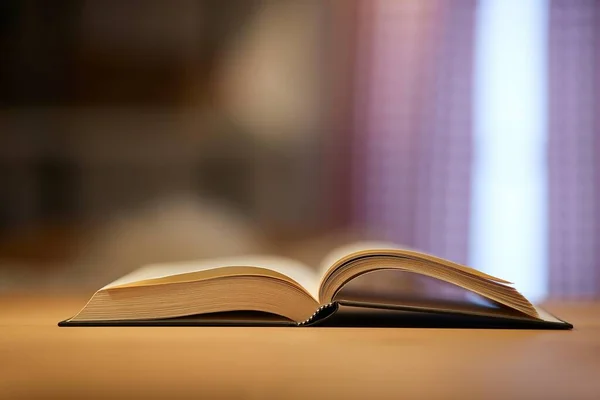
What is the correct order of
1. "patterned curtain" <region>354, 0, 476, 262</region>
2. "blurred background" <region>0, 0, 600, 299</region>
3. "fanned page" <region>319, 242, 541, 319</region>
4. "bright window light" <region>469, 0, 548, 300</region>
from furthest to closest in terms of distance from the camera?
"bright window light" <region>469, 0, 548, 300</region>
"patterned curtain" <region>354, 0, 476, 262</region>
"blurred background" <region>0, 0, 600, 299</region>
"fanned page" <region>319, 242, 541, 319</region>

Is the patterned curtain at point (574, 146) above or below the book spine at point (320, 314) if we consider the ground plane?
above

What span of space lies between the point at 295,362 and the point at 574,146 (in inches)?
83.1

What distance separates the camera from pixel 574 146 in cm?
249

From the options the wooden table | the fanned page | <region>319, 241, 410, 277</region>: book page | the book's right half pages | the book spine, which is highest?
<region>319, 241, 410, 277</region>: book page

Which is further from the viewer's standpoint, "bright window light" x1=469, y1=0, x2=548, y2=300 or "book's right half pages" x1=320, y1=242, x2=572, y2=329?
"bright window light" x1=469, y1=0, x2=548, y2=300

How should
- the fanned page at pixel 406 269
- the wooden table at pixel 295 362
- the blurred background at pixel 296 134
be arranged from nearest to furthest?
1. the wooden table at pixel 295 362
2. the fanned page at pixel 406 269
3. the blurred background at pixel 296 134

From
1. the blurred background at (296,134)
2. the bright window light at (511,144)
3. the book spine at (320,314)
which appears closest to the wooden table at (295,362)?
the book spine at (320,314)

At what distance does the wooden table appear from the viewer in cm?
59

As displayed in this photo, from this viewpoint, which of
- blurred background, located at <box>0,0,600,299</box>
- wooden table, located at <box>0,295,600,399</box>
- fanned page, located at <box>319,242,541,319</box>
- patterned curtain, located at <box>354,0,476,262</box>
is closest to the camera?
wooden table, located at <box>0,295,600,399</box>

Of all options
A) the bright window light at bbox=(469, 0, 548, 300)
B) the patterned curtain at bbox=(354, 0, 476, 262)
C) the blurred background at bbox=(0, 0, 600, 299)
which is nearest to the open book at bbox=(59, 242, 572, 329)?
the blurred background at bbox=(0, 0, 600, 299)

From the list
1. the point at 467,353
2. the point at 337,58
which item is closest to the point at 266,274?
the point at 467,353

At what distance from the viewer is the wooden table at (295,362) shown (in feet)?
1.94

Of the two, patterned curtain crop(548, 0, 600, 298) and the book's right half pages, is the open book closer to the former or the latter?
the book's right half pages

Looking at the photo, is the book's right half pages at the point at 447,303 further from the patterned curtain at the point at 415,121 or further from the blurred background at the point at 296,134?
the patterned curtain at the point at 415,121
